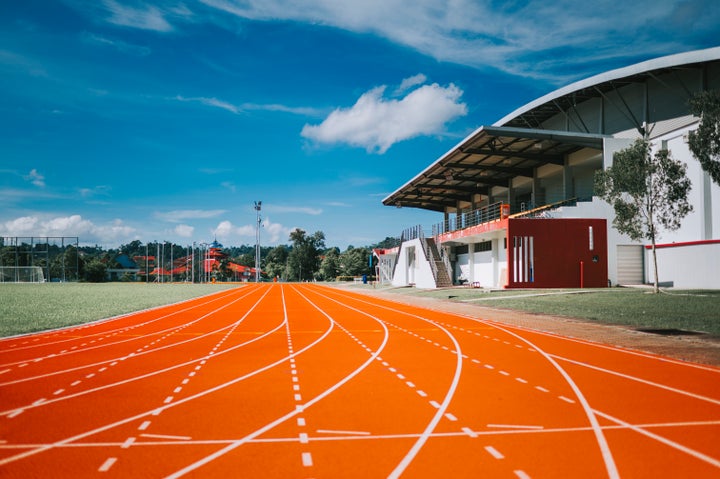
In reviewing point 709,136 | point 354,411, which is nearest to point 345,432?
point 354,411

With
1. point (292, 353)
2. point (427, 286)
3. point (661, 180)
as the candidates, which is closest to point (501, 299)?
point (661, 180)

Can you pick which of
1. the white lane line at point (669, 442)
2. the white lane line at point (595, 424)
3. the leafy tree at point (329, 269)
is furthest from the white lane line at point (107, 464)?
the leafy tree at point (329, 269)

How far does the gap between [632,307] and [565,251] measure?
38.2ft

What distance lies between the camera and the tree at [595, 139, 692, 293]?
73.6ft

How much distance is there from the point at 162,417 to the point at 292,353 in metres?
4.39

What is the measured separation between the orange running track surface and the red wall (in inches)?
752

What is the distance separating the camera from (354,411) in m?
5.58

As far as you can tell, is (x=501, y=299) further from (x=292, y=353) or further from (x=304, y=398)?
(x=304, y=398)

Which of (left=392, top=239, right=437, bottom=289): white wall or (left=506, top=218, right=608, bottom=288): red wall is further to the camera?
(left=392, top=239, right=437, bottom=289): white wall

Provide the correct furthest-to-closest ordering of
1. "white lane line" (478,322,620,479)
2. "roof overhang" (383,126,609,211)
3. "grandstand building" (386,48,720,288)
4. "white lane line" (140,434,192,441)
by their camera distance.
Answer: "roof overhang" (383,126,609,211), "grandstand building" (386,48,720,288), "white lane line" (140,434,192,441), "white lane line" (478,322,620,479)

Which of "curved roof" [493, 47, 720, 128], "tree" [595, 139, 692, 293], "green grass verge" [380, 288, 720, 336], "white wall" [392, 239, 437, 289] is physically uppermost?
"curved roof" [493, 47, 720, 128]

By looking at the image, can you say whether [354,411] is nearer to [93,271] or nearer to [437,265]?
[437,265]

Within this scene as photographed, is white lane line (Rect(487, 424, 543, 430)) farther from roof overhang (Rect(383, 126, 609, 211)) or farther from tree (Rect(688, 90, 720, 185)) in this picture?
roof overhang (Rect(383, 126, 609, 211))

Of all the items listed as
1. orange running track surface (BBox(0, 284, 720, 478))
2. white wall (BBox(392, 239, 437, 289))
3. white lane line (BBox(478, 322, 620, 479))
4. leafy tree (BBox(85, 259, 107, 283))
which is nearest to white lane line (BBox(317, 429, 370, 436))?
orange running track surface (BBox(0, 284, 720, 478))
